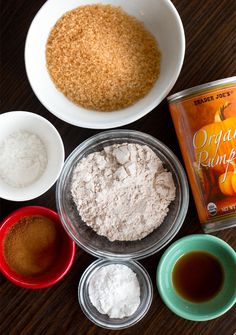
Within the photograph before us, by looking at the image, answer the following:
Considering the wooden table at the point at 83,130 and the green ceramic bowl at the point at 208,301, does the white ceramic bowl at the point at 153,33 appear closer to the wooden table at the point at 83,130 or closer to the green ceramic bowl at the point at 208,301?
the wooden table at the point at 83,130

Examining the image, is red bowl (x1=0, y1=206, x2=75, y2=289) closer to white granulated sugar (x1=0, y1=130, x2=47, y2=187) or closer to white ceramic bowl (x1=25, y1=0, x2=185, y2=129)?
white granulated sugar (x1=0, y1=130, x2=47, y2=187)

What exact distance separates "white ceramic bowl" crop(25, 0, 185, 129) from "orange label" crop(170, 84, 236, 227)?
104 mm

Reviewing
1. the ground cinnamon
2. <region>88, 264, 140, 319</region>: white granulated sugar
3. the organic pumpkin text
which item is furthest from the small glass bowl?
the organic pumpkin text

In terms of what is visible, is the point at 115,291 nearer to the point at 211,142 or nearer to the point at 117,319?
the point at 117,319

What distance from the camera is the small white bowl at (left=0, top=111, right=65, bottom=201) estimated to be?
125cm

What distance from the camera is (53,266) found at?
1354 mm

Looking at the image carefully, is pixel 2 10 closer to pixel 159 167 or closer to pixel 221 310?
pixel 159 167

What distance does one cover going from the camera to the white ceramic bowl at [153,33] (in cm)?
122

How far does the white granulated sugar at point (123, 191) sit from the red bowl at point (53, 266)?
78 mm

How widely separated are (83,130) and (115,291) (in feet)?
1.48

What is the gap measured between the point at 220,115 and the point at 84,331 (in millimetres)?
713

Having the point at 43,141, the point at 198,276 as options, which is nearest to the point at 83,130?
the point at 43,141

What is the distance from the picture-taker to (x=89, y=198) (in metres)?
1.32

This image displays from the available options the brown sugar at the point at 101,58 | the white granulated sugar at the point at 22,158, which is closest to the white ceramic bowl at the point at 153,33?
the brown sugar at the point at 101,58
